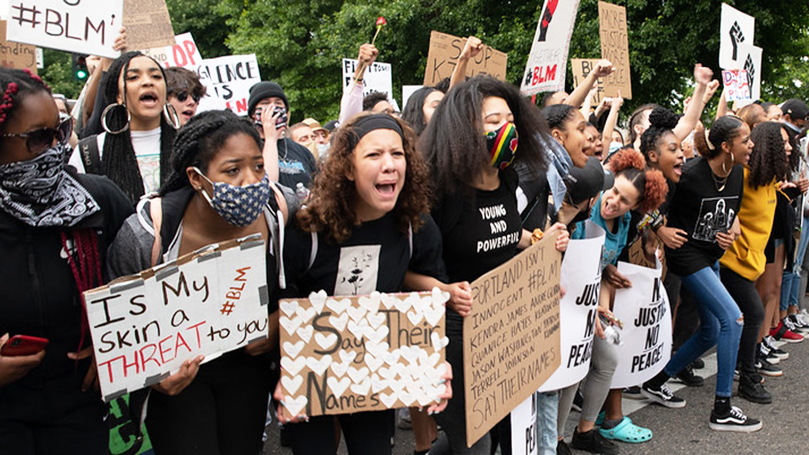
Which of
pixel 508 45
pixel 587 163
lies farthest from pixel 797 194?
pixel 508 45

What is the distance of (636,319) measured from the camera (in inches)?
174

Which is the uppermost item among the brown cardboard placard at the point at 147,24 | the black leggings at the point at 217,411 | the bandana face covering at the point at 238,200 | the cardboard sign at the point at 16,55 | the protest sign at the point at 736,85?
the brown cardboard placard at the point at 147,24

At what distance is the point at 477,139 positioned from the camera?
9.95 feet

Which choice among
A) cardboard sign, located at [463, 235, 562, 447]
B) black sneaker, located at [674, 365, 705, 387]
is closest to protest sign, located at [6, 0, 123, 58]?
cardboard sign, located at [463, 235, 562, 447]

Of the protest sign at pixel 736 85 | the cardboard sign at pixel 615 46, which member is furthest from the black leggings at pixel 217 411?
the protest sign at pixel 736 85

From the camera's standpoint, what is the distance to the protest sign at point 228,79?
6.98 meters

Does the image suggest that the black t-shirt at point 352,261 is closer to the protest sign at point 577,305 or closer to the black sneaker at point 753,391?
the protest sign at point 577,305

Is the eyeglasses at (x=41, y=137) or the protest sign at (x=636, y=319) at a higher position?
the eyeglasses at (x=41, y=137)

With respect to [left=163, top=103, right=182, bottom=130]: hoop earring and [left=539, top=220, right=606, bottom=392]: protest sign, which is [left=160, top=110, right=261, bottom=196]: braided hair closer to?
[left=163, top=103, right=182, bottom=130]: hoop earring

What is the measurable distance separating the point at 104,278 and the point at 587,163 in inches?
99.6

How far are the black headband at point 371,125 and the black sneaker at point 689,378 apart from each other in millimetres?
3940

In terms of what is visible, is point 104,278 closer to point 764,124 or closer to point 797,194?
point 764,124

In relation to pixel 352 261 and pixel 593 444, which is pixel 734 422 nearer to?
pixel 593 444

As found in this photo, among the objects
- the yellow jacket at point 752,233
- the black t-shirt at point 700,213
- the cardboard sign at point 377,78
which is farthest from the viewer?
the cardboard sign at point 377,78
